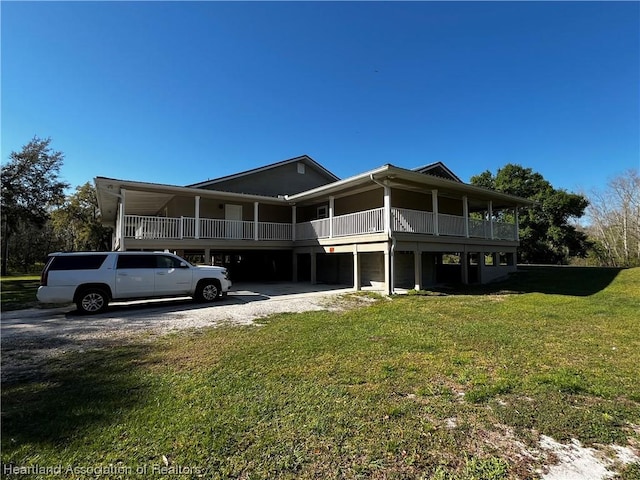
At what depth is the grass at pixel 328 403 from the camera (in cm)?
248

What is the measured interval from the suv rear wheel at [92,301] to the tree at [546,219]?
2982 cm

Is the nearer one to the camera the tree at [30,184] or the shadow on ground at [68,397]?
the shadow on ground at [68,397]


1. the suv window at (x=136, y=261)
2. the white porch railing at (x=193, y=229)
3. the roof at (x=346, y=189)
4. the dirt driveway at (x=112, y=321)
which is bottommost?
the dirt driveway at (x=112, y=321)

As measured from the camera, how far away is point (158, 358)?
4898 millimetres

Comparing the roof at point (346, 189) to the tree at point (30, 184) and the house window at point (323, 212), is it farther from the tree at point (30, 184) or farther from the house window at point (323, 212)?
the tree at point (30, 184)

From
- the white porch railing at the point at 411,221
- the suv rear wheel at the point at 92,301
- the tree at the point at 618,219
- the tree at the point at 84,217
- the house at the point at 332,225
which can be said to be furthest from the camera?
the tree at the point at 84,217

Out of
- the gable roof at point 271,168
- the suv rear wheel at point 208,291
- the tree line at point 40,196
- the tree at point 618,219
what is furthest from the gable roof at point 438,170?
the tree line at point 40,196

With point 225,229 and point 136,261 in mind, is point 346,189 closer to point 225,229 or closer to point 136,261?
point 225,229

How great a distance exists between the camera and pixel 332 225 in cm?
1488

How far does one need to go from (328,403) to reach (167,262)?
808 centimetres

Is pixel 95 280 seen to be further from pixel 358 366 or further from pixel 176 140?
pixel 176 140

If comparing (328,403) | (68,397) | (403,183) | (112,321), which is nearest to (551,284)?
(403,183)

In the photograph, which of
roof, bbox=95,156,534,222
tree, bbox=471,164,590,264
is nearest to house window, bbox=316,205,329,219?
roof, bbox=95,156,534,222

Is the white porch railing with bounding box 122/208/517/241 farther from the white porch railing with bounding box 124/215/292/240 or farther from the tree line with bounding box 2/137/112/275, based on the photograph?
the tree line with bounding box 2/137/112/275
